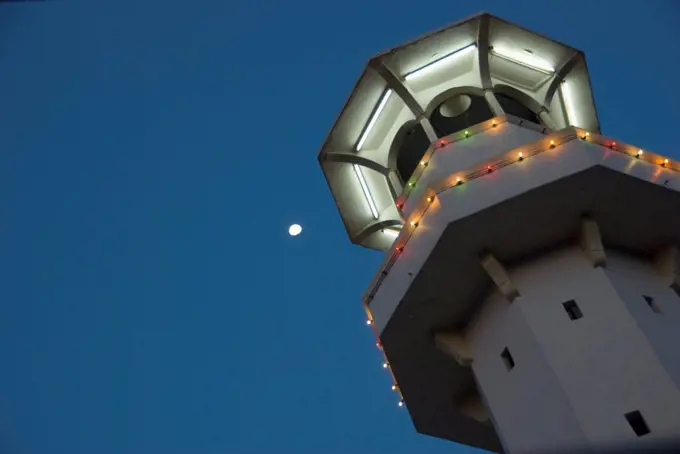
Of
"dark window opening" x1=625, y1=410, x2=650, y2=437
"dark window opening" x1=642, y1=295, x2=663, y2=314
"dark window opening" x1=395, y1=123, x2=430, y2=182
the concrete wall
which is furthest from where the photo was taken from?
"dark window opening" x1=395, y1=123, x2=430, y2=182

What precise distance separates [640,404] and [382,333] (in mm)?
7858

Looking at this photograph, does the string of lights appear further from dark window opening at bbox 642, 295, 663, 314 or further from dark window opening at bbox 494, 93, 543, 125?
dark window opening at bbox 494, 93, 543, 125

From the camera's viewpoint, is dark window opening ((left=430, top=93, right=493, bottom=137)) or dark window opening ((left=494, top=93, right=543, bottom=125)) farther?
dark window opening ((left=494, top=93, right=543, bottom=125))

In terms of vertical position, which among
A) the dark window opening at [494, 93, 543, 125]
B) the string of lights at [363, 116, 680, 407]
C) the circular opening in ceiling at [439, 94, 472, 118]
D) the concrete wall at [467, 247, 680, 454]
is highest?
the circular opening in ceiling at [439, 94, 472, 118]

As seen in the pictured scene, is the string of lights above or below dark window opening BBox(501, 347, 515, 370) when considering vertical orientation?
above

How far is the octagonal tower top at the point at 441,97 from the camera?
27.2 m

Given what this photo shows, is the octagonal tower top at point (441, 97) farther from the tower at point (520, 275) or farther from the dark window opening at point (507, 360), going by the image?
the dark window opening at point (507, 360)

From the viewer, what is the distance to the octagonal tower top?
2723cm

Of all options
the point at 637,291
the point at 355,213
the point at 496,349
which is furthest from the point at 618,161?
the point at 355,213

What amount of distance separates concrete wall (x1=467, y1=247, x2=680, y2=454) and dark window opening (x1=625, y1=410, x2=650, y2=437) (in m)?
0.10

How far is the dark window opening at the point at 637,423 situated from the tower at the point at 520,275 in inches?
1.2

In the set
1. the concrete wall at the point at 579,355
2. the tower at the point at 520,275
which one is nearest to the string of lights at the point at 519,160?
the tower at the point at 520,275

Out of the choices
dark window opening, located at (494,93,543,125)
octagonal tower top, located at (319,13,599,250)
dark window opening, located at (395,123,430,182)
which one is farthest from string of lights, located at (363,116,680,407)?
dark window opening, located at (395,123,430,182)

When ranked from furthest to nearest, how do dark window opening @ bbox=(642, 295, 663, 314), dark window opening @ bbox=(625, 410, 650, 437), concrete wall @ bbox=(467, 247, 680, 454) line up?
dark window opening @ bbox=(642, 295, 663, 314)
concrete wall @ bbox=(467, 247, 680, 454)
dark window opening @ bbox=(625, 410, 650, 437)
